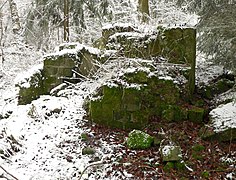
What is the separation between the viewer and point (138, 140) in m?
5.68

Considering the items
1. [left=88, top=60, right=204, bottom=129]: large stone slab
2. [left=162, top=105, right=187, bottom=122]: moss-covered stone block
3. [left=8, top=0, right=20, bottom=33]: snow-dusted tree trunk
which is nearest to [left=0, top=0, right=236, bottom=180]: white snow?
[left=88, top=60, right=204, bottom=129]: large stone slab

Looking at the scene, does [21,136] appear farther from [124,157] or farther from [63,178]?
[124,157]

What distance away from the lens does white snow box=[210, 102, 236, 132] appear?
5.82 meters

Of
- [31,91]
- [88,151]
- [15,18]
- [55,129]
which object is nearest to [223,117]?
[88,151]

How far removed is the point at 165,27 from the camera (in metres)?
7.20

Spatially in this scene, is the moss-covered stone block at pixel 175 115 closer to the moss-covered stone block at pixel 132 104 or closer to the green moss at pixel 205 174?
the moss-covered stone block at pixel 132 104

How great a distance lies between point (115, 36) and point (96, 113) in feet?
6.86

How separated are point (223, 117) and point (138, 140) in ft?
5.85

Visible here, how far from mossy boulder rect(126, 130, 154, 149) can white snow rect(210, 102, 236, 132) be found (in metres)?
1.30

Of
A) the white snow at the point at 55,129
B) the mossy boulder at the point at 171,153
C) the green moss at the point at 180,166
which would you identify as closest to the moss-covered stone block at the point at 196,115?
the white snow at the point at 55,129

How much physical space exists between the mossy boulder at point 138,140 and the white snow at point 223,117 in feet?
4.26

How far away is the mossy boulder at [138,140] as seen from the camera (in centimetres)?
564

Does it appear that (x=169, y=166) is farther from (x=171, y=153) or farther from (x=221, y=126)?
(x=221, y=126)

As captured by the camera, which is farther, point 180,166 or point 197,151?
point 197,151
